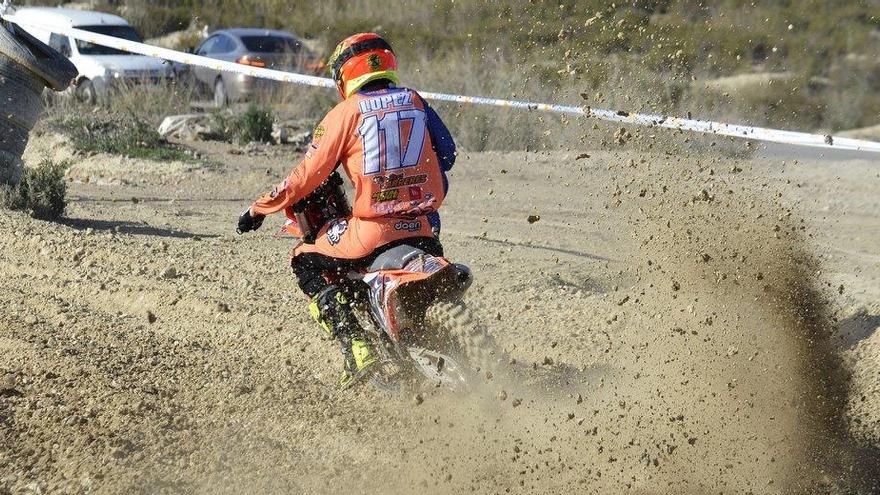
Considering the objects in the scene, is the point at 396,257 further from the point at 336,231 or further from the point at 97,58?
the point at 97,58

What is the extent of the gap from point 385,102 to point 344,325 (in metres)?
1.03

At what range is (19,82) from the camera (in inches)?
361

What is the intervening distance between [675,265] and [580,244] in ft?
11.1

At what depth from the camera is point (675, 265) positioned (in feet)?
22.6

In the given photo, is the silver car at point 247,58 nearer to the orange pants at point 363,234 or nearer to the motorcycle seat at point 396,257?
the orange pants at point 363,234

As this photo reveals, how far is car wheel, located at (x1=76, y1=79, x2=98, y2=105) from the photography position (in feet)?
62.7

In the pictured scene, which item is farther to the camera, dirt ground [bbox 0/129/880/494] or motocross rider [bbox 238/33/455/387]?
motocross rider [bbox 238/33/455/387]

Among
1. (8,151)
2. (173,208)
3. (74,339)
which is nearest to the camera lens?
(74,339)

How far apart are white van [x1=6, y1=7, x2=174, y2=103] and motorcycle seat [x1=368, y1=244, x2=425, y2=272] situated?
1424 cm

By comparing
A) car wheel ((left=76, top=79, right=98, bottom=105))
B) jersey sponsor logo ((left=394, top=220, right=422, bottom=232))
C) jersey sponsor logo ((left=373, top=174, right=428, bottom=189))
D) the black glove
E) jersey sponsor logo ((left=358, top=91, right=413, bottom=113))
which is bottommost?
car wheel ((left=76, top=79, right=98, bottom=105))

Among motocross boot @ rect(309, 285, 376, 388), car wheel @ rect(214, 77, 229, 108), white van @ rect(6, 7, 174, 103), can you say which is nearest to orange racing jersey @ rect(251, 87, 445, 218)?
motocross boot @ rect(309, 285, 376, 388)

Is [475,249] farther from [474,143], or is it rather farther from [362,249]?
[474,143]

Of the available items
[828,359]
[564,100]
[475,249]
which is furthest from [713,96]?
[828,359]

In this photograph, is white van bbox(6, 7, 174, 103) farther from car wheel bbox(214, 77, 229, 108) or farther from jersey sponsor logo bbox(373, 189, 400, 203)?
jersey sponsor logo bbox(373, 189, 400, 203)
